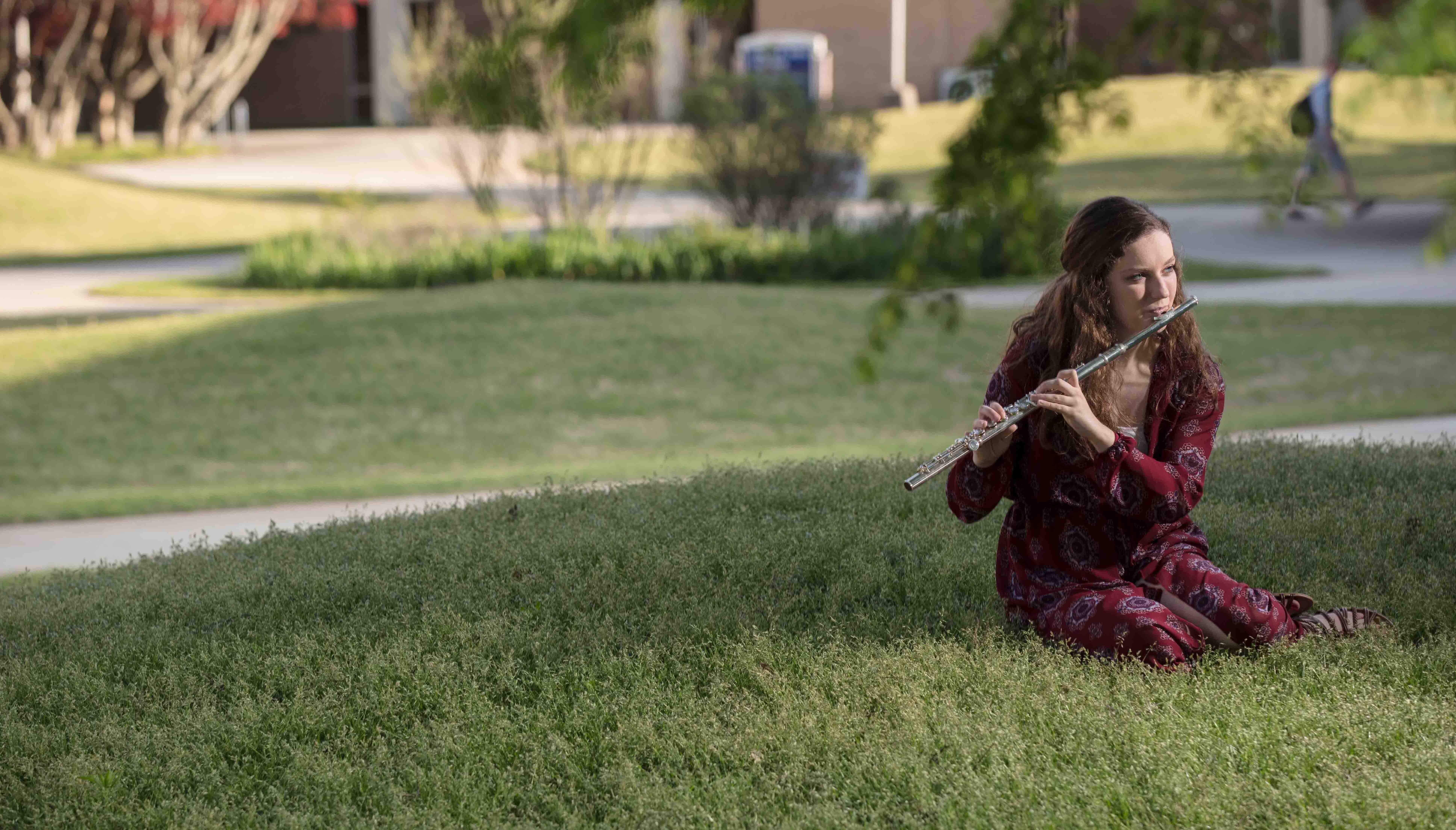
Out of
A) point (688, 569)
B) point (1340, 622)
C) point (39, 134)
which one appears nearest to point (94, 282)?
point (688, 569)

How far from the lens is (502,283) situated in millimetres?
13211

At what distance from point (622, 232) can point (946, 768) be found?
40.8 feet

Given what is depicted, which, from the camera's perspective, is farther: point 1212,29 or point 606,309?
point 606,309

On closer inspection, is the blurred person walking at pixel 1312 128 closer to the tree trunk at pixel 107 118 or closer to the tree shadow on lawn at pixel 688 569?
the tree shadow on lawn at pixel 688 569

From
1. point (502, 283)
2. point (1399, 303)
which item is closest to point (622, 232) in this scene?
point (502, 283)

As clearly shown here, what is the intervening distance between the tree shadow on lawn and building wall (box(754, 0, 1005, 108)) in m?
28.2

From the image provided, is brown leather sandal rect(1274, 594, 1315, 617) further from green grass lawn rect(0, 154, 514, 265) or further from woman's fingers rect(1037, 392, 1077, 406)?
green grass lawn rect(0, 154, 514, 265)

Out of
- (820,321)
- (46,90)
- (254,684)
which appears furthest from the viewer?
(46,90)

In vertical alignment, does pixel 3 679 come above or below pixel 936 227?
below

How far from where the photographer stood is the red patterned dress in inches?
152

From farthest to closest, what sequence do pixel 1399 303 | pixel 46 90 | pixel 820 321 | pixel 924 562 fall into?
pixel 46 90 < pixel 1399 303 < pixel 820 321 < pixel 924 562

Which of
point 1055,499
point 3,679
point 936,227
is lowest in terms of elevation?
point 3,679

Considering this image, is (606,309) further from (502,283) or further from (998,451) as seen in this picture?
(998,451)

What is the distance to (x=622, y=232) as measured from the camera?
50.9ft
